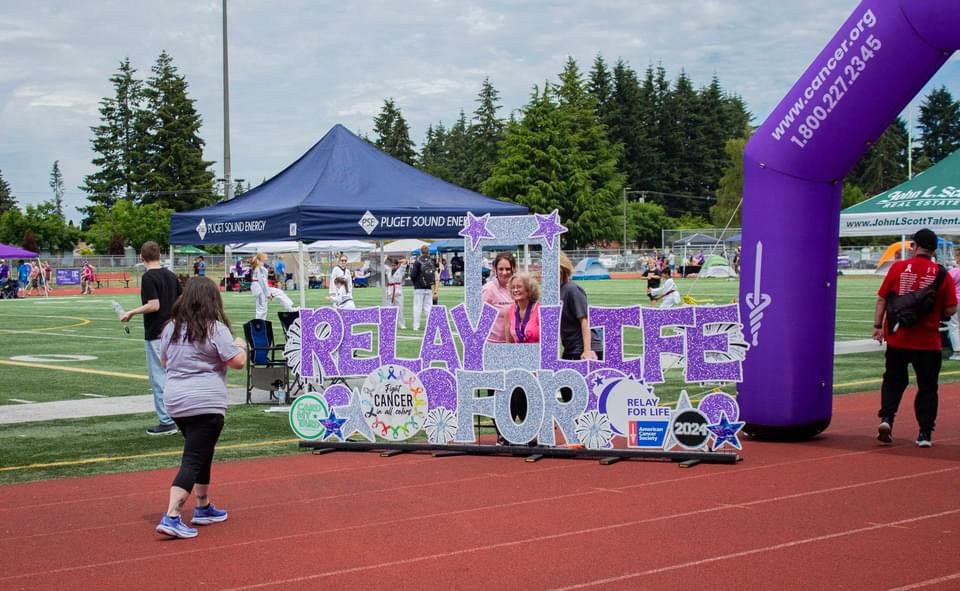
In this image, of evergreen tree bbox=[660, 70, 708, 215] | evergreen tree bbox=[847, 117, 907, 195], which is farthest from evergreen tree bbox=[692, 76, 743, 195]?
evergreen tree bbox=[847, 117, 907, 195]

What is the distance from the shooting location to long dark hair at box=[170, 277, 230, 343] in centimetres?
727

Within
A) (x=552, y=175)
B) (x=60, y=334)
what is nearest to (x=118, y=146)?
(x=552, y=175)

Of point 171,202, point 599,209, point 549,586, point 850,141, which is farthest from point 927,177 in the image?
point 171,202

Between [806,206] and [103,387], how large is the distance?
34.5 feet

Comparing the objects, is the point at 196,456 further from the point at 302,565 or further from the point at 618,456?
the point at 618,456

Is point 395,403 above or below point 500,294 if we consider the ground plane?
below

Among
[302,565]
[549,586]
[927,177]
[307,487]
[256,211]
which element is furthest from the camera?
[927,177]

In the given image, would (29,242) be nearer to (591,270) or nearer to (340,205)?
(591,270)

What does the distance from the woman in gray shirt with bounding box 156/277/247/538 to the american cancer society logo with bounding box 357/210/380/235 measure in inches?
228

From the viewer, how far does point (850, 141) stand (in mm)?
9859

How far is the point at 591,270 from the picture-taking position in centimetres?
6769

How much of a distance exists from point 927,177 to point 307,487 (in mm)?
13665

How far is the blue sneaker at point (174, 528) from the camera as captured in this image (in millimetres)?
7121

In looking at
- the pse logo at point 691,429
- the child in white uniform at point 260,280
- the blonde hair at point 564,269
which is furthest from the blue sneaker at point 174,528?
the child in white uniform at point 260,280
